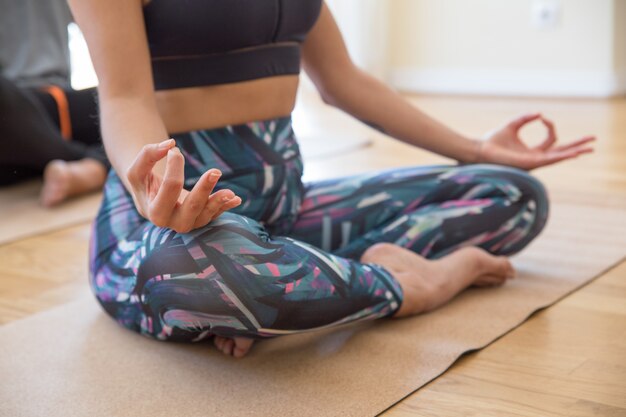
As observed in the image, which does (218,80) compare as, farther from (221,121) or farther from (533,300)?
(533,300)

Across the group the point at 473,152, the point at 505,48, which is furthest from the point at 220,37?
the point at 505,48

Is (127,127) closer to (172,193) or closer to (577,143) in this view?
(172,193)

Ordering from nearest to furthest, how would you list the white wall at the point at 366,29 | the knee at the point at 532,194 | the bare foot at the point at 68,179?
the knee at the point at 532,194, the bare foot at the point at 68,179, the white wall at the point at 366,29

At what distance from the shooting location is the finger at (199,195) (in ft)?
2.90

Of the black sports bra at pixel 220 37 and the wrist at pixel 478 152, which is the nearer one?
the black sports bra at pixel 220 37

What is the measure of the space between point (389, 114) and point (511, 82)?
2737mm

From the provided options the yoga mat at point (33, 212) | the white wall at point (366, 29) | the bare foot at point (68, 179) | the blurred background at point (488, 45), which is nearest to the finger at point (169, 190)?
the yoga mat at point (33, 212)

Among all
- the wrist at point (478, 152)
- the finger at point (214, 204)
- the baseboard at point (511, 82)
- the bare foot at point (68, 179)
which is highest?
the finger at point (214, 204)

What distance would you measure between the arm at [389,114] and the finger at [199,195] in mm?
568

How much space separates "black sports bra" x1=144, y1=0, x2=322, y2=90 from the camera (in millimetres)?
1184

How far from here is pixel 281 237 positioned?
1.15 m

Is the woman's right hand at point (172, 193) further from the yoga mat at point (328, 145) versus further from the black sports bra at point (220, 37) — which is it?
the yoga mat at point (328, 145)

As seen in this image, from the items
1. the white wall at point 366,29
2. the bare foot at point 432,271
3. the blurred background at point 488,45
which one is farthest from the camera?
the white wall at point 366,29

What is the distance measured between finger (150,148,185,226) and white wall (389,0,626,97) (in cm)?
318
